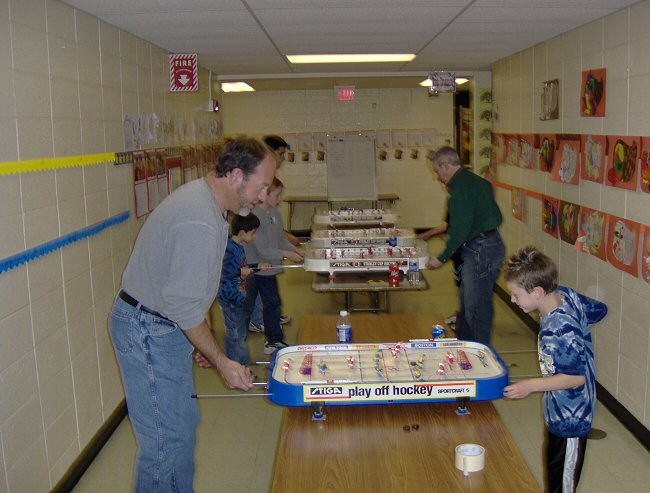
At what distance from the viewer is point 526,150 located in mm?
7176

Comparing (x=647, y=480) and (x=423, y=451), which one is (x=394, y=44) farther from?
(x=423, y=451)

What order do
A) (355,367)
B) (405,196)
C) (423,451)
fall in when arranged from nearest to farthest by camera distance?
(423,451), (355,367), (405,196)

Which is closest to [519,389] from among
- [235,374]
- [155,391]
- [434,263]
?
[235,374]

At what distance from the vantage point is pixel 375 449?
2.65 metres

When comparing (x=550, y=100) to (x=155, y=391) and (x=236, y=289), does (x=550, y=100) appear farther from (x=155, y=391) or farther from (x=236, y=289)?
(x=155, y=391)

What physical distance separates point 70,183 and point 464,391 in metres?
2.50

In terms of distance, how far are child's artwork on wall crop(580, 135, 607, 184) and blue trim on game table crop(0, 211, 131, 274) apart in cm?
331

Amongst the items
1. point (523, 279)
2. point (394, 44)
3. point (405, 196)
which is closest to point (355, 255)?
point (394, 44)

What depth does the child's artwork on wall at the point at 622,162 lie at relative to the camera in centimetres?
453

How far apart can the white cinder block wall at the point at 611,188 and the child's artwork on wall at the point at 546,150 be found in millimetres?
74

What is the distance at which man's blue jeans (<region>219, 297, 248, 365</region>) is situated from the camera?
16.8 feet

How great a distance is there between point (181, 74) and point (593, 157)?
3.49 m

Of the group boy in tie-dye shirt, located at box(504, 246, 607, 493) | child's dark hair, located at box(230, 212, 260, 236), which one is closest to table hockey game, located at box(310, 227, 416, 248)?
child's dark hair, located at box(230, 212, 260, 236)

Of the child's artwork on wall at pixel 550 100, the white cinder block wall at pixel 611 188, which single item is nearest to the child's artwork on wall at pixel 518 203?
the white cinder block wall at pixel 611 188
